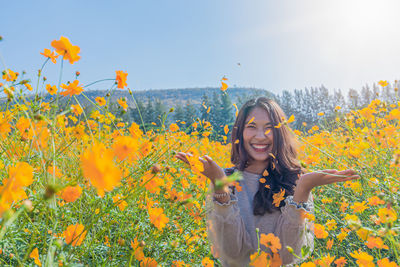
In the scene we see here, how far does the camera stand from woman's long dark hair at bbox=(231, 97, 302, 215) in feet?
4.90

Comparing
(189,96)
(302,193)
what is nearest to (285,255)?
(302,193)

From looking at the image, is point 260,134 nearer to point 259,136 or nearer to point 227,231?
point 259,136

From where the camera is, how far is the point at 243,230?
139cm

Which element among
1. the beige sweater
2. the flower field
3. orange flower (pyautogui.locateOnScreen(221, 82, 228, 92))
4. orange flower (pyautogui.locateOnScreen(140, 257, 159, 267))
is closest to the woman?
the beige sweater

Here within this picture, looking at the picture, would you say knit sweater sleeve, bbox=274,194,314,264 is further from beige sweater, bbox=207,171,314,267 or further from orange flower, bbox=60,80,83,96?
orange flower, bbox=60,80,83,96

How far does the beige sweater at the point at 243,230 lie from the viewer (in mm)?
1247

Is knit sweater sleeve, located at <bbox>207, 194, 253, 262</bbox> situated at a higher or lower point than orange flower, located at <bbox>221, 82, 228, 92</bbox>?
lower

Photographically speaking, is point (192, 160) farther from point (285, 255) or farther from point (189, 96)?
point (189, 96)

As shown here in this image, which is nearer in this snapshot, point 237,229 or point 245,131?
point 237,229

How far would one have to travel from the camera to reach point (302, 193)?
1.11 meters

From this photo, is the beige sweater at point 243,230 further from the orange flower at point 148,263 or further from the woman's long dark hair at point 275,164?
the orange flower at point 148,263

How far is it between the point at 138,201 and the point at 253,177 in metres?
0.70

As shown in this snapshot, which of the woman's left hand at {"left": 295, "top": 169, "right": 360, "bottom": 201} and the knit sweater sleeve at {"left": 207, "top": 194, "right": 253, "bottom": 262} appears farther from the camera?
the knit sweater sleeve at {"left": 207, "top": 194, "right": 253, "bottom": 262}

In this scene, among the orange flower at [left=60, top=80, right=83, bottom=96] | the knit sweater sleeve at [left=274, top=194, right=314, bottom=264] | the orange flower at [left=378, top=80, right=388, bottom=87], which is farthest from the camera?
the orange flower at [left=378, top=80, right=388, bottom=87]
